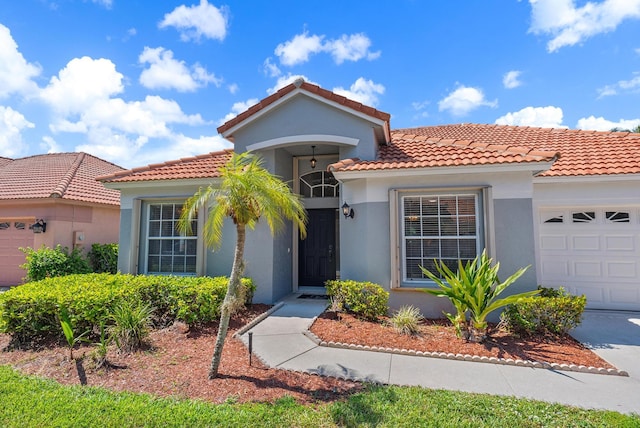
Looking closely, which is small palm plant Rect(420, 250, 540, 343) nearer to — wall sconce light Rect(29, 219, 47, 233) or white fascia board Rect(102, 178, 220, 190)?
white fascia board Rect(102, 178, 220, 190)

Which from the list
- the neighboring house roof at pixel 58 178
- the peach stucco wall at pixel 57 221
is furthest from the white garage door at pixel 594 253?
the neighboring house roof at pixel 58 178

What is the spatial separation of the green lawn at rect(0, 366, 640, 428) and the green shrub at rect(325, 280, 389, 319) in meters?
2.98

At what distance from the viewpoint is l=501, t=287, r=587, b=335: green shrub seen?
6.11 metres

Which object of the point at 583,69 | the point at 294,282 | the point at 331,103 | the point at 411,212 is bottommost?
the point at 294,282

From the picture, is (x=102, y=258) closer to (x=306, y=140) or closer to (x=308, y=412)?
(x=306, y=140)

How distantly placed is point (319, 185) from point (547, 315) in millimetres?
7057

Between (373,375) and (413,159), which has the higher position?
(413,159)

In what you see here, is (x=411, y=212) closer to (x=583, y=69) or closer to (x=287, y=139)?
(x=287, y=139)

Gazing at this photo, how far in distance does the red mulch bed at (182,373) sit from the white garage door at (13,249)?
883cm

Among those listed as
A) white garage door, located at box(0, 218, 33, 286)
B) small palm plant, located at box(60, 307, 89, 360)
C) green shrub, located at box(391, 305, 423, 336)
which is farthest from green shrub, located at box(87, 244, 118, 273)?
green shrub, located at box(391, 305, 423, 336)

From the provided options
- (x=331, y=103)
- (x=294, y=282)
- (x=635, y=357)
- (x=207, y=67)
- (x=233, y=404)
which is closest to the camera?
(x=233, y=404)

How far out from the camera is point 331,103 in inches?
340

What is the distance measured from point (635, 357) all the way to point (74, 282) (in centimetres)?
1203

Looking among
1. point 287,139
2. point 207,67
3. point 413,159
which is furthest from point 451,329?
point 207,67
